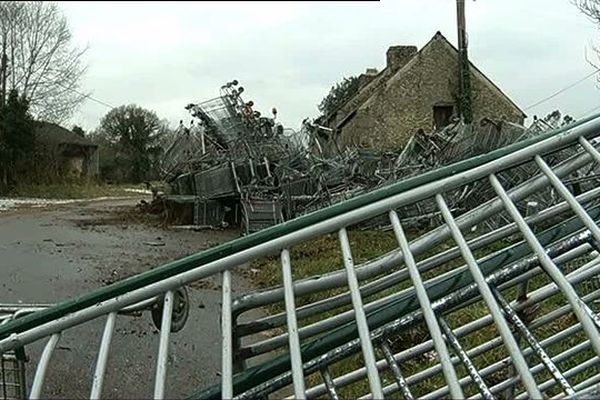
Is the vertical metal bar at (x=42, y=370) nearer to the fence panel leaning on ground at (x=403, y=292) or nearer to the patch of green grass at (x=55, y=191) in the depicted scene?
the fence panel leaning on ground at (x=403, y=292)

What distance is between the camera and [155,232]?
44.6ft

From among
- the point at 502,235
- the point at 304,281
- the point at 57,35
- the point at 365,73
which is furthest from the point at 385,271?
the point at 57,35

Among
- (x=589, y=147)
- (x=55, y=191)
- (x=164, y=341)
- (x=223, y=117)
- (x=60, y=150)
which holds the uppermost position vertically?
(x=60, y=150)

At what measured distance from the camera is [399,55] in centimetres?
2422

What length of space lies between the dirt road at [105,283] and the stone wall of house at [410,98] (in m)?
9.85

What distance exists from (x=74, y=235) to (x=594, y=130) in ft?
39.6

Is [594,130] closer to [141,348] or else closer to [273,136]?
[141,348]

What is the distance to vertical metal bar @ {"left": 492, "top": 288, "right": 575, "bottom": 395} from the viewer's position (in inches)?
80.8

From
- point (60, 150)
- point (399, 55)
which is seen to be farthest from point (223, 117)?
point (60, 150)

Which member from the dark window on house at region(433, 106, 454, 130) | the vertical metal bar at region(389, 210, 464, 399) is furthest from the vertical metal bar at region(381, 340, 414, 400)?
the dark window on house at region(433, 106, 454, 130)

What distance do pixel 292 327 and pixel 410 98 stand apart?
22.0 meters

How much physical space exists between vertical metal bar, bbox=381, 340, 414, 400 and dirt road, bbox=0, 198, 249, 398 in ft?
3.46

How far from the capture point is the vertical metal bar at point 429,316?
67.2 inches

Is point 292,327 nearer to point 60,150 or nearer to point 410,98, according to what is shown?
point 410,98
